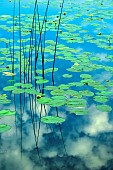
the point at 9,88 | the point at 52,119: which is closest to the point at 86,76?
the point at 9,88

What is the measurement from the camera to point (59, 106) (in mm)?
3109

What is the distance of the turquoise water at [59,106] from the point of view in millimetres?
2418

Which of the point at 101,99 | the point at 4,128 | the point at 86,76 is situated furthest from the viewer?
the point at 86,76

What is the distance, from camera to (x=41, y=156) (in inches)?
95.1

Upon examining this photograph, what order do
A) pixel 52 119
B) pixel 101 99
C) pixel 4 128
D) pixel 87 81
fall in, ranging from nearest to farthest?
pixel 4 128, pixel 52 119, pixel 101 99, pixel 87 81

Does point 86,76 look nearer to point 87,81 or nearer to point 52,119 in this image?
point 87,81

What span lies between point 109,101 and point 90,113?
356mm

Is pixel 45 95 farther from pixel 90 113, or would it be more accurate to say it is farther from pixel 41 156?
pixel 41 156

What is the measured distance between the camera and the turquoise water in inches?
95.2

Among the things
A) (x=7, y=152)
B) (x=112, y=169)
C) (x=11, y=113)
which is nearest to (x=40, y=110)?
(x=11, y=113)

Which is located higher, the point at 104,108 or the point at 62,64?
the point at 104,108

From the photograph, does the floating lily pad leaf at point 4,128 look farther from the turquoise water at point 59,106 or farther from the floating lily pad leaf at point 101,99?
the floating lily pad leaf at point 101,99

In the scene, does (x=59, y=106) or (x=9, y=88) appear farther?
(x=9, y=88)

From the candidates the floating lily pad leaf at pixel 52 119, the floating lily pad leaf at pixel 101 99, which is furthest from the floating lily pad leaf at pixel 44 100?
the floating lily pad leaf at pixel 101 99
